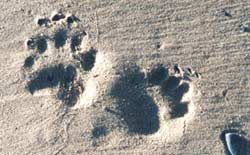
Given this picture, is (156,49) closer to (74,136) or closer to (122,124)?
(122,124)

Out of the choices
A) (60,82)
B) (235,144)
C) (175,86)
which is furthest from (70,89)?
(235,144)

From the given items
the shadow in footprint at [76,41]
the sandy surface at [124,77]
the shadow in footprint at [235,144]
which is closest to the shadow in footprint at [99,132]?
the sandy surface at [124,77]

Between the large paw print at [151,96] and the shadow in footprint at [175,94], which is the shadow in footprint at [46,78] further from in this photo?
the shadow in footprint at [175,94]

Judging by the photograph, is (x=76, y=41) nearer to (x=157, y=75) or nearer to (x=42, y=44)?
(x=42, y=44)

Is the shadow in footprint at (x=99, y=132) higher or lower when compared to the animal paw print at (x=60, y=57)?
lower

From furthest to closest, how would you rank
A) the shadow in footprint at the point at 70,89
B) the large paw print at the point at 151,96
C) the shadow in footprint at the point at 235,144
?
the shadow in footprint at the point at 70,89 < the large paw print at the point at 151,96 < the shadow in footprint at the point at 235,144

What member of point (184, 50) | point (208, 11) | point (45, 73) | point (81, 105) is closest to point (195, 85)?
point (184, 50)

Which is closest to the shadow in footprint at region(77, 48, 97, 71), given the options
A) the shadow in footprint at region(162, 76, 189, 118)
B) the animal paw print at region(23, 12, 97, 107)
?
the animal paw print at region(23, 12, 97, 107)
